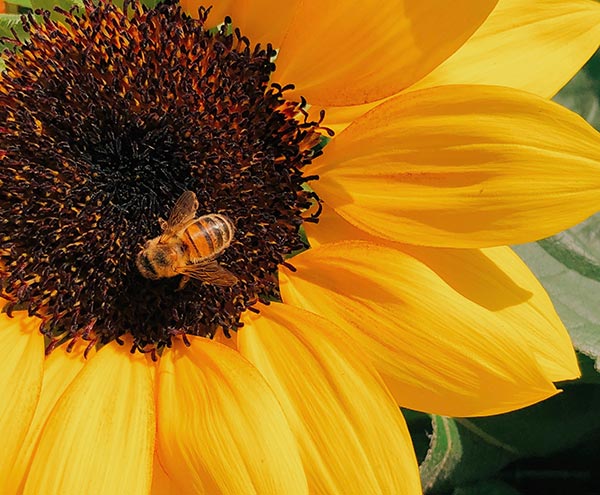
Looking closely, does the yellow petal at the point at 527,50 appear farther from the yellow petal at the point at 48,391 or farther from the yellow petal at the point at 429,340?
the yellow petal at the point at 48,391

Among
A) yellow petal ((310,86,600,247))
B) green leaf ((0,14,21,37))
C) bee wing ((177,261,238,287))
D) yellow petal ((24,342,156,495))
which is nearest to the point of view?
yellow petal ((310,86,600,247))

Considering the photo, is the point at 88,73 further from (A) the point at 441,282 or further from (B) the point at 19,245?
(A) the point at 441,282

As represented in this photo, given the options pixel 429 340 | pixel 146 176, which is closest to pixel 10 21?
pixel 146 176

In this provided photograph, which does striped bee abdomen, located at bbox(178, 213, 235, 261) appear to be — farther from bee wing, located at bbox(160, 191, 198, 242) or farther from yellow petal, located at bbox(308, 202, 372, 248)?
yellow petal, located at bbox(308, 202, 372, 248)

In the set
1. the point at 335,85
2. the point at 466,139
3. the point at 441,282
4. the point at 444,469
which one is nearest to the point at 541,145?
the point at 466,139

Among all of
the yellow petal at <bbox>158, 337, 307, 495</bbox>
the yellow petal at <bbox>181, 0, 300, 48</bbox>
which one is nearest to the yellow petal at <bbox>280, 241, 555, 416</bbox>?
the yellow petal at <bbox>158, 337, 307, 495</bbox>

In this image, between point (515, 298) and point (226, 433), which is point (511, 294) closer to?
point (515, 298)
